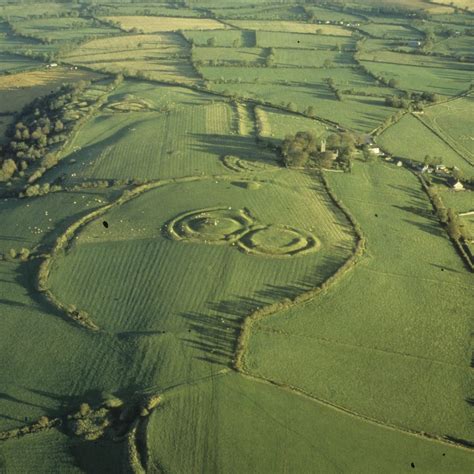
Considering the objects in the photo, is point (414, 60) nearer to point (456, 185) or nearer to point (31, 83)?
point (456, 185)

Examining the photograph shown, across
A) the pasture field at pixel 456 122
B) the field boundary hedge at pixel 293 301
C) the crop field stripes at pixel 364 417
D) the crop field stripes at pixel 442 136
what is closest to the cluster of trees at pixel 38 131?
the field boundary hedge at pixel 293 301

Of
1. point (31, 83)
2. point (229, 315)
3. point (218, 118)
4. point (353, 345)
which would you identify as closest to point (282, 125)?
point (218, 118)

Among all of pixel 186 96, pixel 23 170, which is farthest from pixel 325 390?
pixel 186 96

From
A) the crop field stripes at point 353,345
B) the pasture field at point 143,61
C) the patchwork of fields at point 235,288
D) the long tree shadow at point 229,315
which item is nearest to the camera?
the patchwork of fields at point 235,288

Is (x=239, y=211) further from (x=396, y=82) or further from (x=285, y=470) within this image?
(x=396, y=82)

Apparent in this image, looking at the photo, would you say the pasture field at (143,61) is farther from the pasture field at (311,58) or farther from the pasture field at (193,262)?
the pasture field at (193,262)

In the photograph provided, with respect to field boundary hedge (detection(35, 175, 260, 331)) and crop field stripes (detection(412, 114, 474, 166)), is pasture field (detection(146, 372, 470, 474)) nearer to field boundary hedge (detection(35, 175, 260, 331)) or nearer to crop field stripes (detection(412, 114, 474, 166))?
field boundary hedge (detection(35, 175, 260, 331))

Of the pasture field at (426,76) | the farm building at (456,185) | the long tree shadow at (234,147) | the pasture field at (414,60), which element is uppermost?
the pasture field at (414,60)
